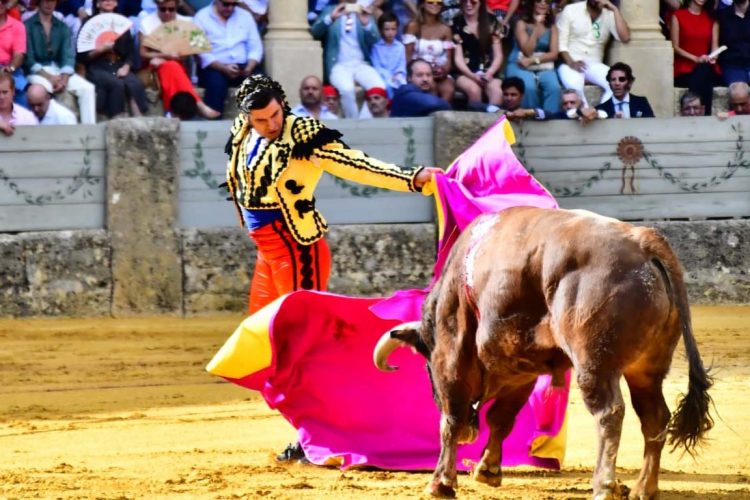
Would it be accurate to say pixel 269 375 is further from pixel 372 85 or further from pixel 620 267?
pixel 372 85

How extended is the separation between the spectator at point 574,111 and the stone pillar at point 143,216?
2947 millimetres

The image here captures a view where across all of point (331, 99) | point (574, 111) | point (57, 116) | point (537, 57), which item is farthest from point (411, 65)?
point (57, 116)

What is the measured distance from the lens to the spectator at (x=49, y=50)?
35.3 feet

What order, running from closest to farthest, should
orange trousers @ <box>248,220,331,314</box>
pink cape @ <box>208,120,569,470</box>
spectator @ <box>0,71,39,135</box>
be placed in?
pink cape @ <box>208,120,569,470</box> → orange trousers @ <box>248,220,331,314</box> → spectator @ <box>0,71,39,135</box>

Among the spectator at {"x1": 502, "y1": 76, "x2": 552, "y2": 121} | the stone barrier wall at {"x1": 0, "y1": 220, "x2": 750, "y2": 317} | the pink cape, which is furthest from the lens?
the spectator at {"x1": 502, "y1": 76, "x2": 552, "y2": 121}

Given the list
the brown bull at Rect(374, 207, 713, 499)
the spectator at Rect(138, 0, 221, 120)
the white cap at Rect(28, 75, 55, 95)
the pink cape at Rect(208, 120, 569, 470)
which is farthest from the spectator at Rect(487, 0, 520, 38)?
the brown bull at Rect(374, 207, 713, 499)

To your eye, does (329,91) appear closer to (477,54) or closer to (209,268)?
(477,54)

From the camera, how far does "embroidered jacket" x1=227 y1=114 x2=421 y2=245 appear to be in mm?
6473

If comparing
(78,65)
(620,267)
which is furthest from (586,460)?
(78,65)

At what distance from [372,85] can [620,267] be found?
6789mm

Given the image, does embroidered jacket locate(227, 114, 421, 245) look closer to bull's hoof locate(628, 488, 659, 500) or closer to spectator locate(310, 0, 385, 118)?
bull's hoof locate(628, 488, 659, 500)

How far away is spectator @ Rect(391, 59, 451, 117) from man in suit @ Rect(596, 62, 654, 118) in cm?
133

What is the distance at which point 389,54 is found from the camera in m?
11.7

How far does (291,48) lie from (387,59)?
722 millimetres
